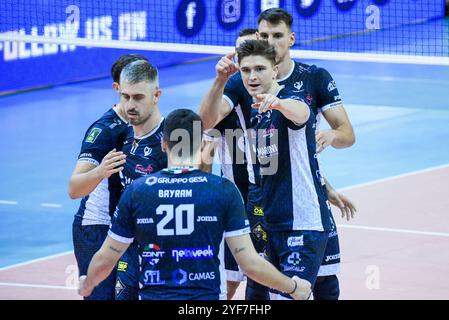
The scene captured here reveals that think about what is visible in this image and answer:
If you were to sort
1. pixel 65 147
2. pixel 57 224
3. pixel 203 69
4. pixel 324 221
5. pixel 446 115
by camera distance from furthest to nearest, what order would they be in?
pixel 203 69 < pixel 446 115 < pixel 65 147 < pixel 57 224 < pixel 324 221

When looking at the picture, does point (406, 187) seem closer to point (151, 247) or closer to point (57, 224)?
point (57, 224)

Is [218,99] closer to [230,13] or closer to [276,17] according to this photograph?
[276,17]

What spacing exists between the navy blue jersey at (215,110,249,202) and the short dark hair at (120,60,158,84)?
160 cm

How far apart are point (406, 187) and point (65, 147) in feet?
20.6

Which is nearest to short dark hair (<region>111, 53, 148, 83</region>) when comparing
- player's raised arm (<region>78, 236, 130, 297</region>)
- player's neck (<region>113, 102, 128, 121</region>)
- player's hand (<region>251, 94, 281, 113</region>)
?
player's neck (<region>113, 102, 128, 121</region>)

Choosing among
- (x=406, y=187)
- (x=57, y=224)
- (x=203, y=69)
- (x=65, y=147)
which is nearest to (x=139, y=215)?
(x=57, y=224)

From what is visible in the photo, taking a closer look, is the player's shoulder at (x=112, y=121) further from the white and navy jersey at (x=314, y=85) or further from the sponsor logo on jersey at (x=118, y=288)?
the white and navy jersey at (x=314, y=85)

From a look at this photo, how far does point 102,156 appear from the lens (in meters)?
8.97

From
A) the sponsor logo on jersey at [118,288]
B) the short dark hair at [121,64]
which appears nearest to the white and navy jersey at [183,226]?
the sponsor logo on jersey at [118,288]

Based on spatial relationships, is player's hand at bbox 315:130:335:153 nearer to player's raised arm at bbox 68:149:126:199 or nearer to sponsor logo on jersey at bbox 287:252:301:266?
sponsor logo on jersey at bbox 287:252:301:266

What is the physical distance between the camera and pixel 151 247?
709cm

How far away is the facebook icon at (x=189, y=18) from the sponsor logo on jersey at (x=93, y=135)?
48.6 ft

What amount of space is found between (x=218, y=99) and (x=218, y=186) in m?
2.67

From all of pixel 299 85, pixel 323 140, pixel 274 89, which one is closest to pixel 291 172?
pixel 323 140
